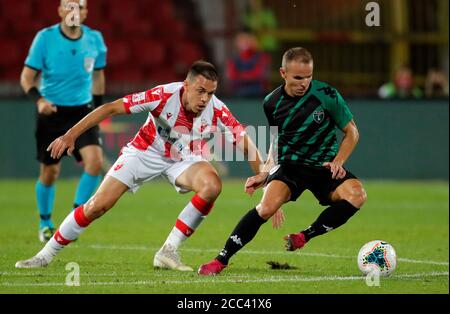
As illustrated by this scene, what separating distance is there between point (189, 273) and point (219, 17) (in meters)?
13.9

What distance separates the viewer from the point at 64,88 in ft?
33.1

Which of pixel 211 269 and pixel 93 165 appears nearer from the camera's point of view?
pixel 211 269

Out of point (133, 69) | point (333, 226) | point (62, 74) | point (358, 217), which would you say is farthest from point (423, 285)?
point (133, 69)

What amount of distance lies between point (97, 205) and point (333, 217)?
1796 millimetres

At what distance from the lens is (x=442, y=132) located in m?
17.7

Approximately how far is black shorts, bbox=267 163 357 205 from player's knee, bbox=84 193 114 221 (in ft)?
4.13

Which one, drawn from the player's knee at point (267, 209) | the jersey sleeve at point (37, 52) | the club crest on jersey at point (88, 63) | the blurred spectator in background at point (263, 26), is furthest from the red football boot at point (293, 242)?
the blurred spectator in background at point (263, 26)

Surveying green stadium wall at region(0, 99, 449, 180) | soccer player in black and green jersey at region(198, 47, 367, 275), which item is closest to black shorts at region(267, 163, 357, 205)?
soccer player in black and green jersey at region(198, 47, 367, 275)

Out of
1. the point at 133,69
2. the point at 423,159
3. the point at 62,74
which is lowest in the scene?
the point at 423,159

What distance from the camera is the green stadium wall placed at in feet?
56.9

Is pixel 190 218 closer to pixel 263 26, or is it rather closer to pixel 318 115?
pixel 318 115

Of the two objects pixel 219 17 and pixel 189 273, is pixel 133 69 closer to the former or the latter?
pixel 219 17

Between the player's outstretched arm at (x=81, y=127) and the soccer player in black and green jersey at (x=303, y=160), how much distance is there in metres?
1.14

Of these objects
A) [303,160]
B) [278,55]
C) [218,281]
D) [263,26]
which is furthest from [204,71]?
[278,55]
